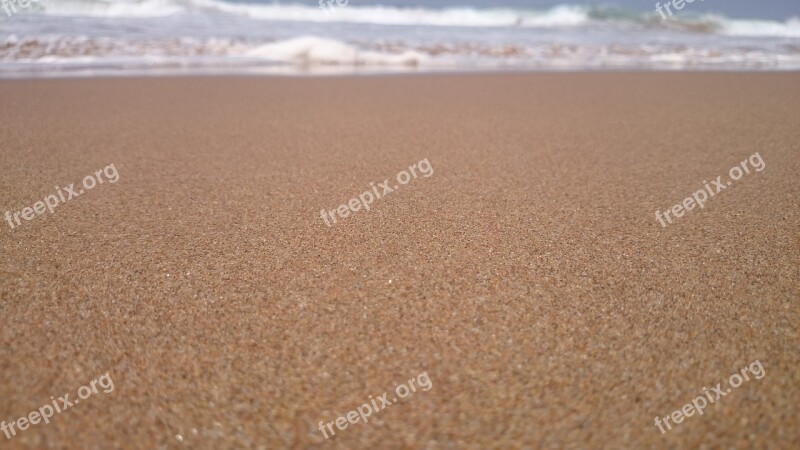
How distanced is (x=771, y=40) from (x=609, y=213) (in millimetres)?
12123

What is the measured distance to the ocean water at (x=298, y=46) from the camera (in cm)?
683

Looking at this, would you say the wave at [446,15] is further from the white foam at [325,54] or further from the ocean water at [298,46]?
the white foam at [325,54]

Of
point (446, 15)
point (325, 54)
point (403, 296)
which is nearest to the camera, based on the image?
point (403, 296)

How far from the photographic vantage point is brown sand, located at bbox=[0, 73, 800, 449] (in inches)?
34.3

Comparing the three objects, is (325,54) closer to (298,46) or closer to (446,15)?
(298,46)

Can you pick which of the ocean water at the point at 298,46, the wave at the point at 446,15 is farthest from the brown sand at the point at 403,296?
the wave at the point at 446,15

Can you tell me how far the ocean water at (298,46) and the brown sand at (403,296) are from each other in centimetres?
445

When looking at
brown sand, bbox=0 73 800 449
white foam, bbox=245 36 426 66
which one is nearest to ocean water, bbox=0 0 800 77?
white foam, bbox=245 36 426 66

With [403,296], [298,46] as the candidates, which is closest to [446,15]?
[298,46]

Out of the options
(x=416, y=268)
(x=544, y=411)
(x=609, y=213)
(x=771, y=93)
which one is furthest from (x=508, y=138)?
(x=771, y=93)

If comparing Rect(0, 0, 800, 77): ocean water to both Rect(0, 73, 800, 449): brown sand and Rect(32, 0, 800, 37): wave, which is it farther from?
Rect(0, 73, 800, 449): brown sand

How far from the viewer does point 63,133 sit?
2.89 metres

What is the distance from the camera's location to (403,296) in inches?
48.1

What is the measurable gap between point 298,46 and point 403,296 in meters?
7.93
